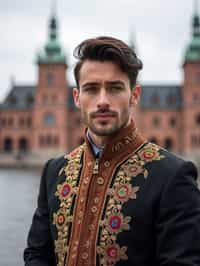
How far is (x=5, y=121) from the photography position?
236ft

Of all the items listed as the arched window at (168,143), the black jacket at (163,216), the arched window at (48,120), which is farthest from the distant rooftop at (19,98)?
the black jacket at (163,216)

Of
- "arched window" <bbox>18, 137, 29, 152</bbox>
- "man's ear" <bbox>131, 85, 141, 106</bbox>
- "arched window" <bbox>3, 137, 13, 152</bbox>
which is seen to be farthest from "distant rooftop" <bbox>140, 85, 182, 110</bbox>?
"man's ear" <bbox>131, 85, 141, 106</bbox>

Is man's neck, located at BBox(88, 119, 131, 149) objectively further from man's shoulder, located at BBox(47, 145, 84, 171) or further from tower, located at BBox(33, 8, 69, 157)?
tower, located at BBox(33, 8, 69, 157)

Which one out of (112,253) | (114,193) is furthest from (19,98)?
(112,253)

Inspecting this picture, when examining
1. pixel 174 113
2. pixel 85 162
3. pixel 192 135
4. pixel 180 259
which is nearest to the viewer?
pixel 180 259

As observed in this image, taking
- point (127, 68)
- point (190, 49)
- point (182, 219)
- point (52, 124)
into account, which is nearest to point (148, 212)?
point (182, 219)

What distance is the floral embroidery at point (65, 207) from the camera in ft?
8.97

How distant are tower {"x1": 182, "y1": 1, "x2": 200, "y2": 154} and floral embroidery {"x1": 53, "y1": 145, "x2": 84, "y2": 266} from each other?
2512 inches

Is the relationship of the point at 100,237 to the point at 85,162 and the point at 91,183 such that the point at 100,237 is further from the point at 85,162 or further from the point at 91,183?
the point at 85,162

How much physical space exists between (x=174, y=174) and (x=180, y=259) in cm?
47

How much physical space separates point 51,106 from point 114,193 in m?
64.8

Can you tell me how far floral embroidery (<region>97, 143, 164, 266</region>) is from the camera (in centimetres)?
253

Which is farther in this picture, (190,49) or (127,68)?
(190,49)

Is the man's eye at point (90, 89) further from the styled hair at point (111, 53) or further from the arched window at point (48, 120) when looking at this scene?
the arched window at point (48, 120)
